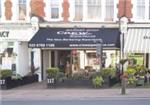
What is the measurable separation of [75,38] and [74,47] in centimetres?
68

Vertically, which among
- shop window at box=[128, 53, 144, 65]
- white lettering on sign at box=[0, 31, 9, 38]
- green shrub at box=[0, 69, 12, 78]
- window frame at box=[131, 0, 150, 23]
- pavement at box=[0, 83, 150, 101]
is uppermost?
window frame at box=[131, 0, 150, 23]

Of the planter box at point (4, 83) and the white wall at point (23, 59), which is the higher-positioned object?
the white wall at point (23, 59)

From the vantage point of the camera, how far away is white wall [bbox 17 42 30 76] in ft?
108

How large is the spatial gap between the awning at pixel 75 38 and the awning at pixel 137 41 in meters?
0.74

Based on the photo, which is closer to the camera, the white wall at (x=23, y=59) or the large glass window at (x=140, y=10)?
the large glass window at (x=140, y=10)

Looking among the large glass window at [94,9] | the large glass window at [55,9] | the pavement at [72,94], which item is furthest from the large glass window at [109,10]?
the pavement at [72,94]

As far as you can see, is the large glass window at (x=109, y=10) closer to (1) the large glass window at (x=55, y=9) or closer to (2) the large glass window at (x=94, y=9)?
(2) the large glass window at (x=94, y=9)

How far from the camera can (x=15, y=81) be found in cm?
2886

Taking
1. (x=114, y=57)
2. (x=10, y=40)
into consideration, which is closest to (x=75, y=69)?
(x=114, y=57)

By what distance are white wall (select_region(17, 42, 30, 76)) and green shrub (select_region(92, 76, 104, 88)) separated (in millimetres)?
8263

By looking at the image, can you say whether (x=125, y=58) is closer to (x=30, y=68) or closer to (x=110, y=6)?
(x=110, y=6)

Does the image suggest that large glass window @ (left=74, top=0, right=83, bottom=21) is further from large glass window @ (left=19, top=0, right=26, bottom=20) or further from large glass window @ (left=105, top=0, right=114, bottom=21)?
large glass window @ (left=19, top=0, right=26, bottom=20)

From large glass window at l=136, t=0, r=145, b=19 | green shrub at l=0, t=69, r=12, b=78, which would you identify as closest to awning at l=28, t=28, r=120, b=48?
large glass window at l=136, t=0, r=145, b=19

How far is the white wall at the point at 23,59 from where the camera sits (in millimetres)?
32875
